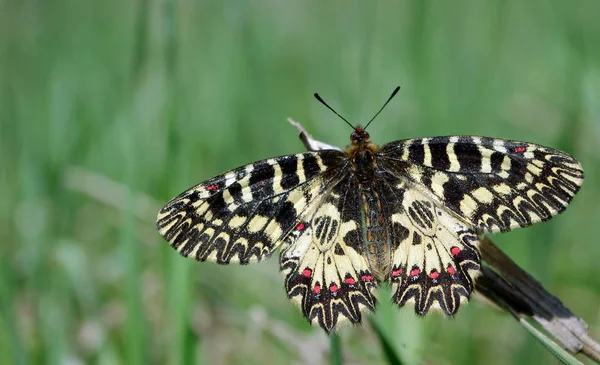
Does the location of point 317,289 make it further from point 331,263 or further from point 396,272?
point 396,272

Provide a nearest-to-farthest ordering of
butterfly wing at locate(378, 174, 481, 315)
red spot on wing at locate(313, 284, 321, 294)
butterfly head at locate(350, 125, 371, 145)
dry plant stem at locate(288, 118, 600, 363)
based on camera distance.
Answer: dry plant stem at locate(288, 118, 600, 363), butterfly wing at locate(378, 174, 481, 315), red spot on wing at locate(313, 284, 321, 294), butterfly head at locate(350, 125, 371, 145)

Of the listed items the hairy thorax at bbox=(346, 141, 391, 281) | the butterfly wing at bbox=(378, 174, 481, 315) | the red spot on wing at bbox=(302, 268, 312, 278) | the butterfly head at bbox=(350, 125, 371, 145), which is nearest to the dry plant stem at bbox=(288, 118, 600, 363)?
A: the butterfly wing at bbox=(378, 174, 481, 315)

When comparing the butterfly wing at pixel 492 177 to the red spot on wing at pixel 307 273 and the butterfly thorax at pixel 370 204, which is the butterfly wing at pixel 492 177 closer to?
the butterfly thorax at pixel 370 204

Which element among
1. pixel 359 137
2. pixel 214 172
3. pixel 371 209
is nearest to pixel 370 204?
pixel 371 209

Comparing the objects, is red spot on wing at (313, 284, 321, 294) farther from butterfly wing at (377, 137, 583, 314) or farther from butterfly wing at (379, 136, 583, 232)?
butterfly wing at (379, 136, 583, 232)

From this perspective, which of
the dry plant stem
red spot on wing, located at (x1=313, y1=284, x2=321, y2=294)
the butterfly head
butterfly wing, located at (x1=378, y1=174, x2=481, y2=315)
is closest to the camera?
the dry plant stem

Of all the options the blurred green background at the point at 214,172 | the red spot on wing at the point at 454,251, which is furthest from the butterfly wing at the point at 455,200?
the blurred green background at the point at 214,172

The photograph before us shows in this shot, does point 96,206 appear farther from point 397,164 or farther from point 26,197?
point 397,164

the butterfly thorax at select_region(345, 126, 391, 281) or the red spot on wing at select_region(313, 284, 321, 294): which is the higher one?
the butterfly thorax at select_region(345, 126, 391, 281)
